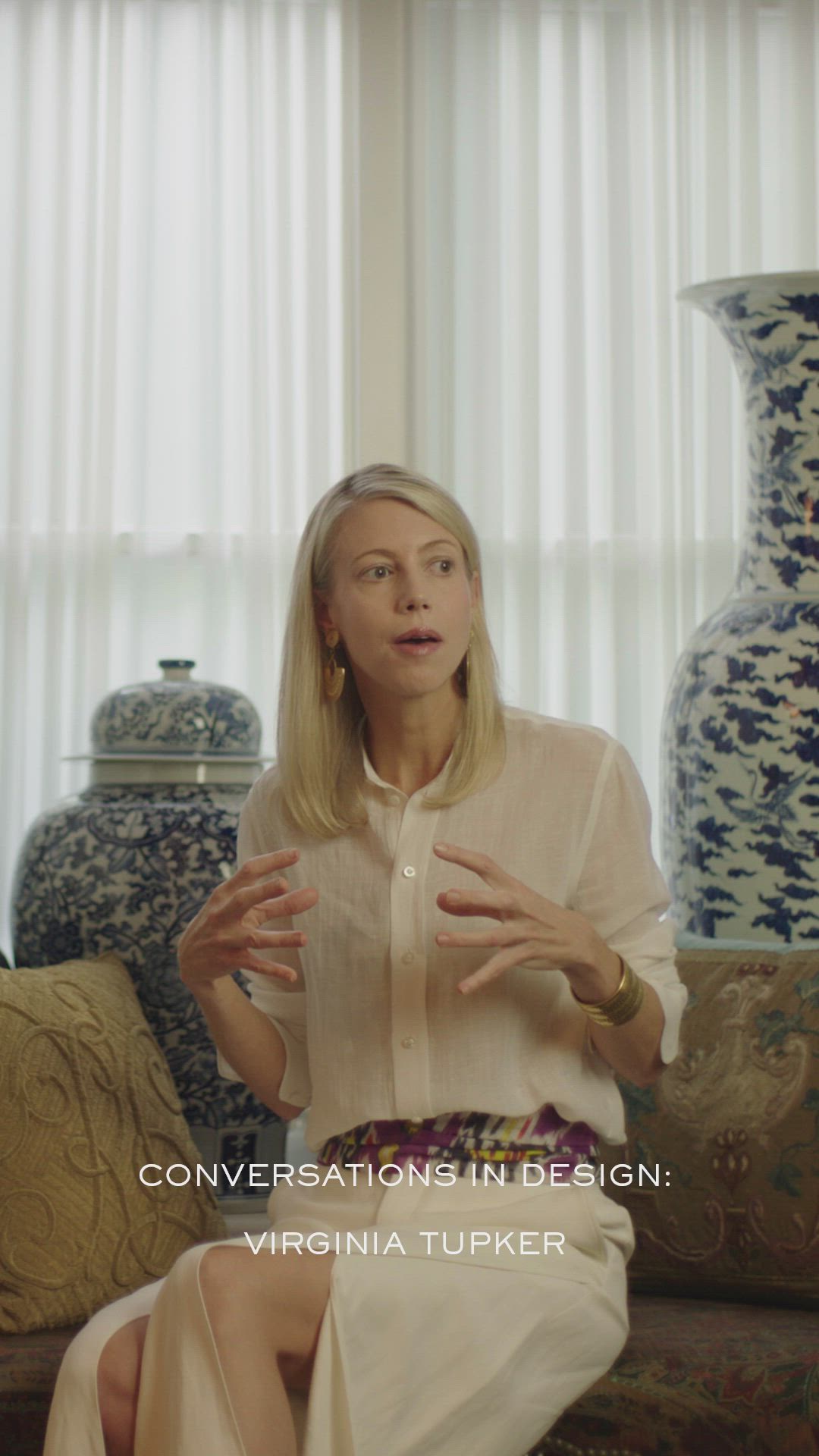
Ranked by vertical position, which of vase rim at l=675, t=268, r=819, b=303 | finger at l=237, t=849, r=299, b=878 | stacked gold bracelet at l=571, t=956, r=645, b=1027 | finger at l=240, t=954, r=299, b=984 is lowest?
stacked gold bracelet at l=571, t=956, r=645, b=1027

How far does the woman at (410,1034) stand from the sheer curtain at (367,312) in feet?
4.52

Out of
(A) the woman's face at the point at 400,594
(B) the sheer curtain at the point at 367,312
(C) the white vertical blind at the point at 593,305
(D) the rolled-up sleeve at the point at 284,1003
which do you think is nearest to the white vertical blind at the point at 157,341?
(B) the sheer curtain at the point at 367,312

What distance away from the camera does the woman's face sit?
1.52 m

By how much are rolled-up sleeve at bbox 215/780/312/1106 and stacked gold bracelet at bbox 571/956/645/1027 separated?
0.36 metres

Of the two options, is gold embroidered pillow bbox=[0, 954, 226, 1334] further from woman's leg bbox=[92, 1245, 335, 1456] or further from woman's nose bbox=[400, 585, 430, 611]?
woman's nose bbox=[400, 585, 430, 611]

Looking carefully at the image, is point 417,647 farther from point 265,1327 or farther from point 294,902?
point 265,1327

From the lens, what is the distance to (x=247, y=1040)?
161cm

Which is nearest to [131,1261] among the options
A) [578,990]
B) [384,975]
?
[384,975]

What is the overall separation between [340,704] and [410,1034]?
15.4 inches

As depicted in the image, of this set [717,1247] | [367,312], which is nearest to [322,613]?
[717,1247]

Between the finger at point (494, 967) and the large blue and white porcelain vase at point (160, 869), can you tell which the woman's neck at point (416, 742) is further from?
the large blue and white porcelain vase at point (160, 869)

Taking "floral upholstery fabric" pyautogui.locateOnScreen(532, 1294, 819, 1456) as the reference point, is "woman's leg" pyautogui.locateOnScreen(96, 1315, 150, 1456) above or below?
above

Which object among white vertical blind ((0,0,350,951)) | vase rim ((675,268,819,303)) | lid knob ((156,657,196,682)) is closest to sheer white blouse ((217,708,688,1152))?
lid knob ((156,657,196,682))

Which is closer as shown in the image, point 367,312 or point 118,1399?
point 118,1399
